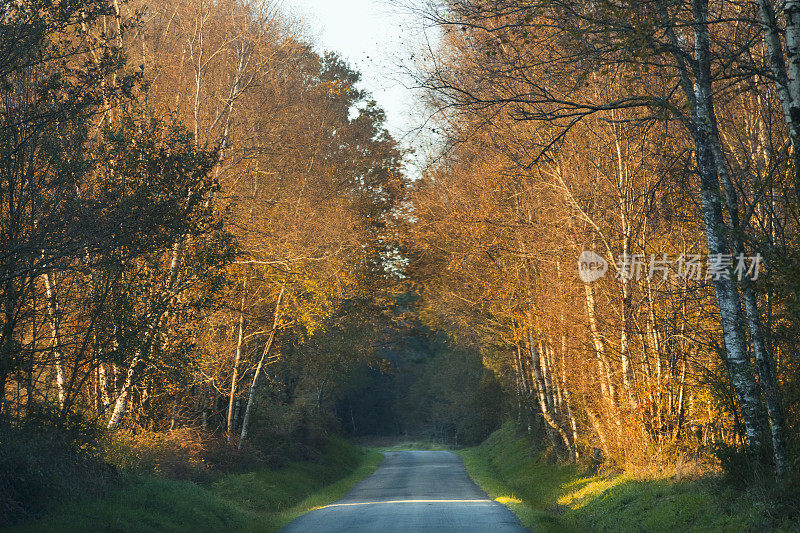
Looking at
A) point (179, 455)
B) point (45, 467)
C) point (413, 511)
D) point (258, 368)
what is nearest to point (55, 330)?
point (45, 467)

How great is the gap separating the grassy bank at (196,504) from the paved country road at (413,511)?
867 mm

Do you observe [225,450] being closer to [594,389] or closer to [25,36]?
[594,389]

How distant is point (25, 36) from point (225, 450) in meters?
15.0

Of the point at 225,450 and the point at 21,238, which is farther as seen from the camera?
the point at 225,450

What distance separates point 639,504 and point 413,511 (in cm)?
531

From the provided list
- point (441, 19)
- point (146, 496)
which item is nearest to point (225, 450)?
point (146, 496)

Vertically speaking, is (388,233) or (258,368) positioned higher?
(388,233)

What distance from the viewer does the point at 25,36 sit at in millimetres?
9312

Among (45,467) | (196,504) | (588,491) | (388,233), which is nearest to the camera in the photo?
(45,467)

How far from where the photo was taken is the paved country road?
1282 cm

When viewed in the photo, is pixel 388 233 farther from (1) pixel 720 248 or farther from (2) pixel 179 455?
(1) pixel 720 248

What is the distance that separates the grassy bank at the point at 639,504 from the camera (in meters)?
8.45

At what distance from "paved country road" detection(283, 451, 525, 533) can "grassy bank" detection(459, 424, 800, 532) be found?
2.13 ft

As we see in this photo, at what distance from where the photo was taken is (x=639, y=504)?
12.3 meters
